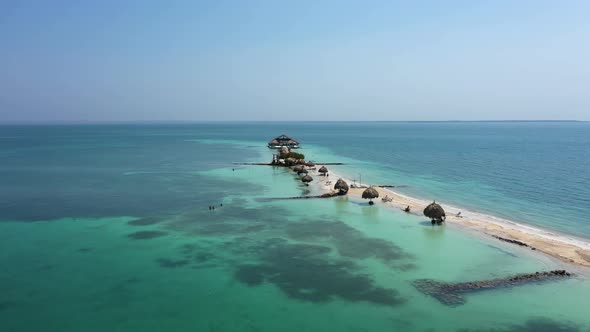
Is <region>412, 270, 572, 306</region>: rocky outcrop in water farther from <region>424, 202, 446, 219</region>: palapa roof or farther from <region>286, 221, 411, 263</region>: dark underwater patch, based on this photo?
<region>424, 202, 446, 219</region>: palapa roof

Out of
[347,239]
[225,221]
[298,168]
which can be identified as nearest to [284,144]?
[298,168]

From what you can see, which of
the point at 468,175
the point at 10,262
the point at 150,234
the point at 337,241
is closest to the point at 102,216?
the point at 150,234

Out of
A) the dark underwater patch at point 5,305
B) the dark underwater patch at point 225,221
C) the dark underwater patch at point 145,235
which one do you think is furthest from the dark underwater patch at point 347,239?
the dark underwater patch at point 5,305

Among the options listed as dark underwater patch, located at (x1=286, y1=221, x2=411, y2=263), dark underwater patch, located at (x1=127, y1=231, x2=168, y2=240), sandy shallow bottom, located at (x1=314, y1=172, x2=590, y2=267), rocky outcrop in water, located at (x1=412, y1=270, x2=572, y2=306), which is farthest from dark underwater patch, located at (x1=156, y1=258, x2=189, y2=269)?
sandy shallow bottom, located at (x1=314, y1=172, x2=590, y2=267)

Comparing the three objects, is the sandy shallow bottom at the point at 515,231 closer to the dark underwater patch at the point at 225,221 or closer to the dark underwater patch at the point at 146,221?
the dark underwater patch at the point at 225,221

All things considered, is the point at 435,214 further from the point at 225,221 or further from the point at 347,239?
the point at 225,221

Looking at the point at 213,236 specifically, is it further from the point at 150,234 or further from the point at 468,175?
the point at 468,175
